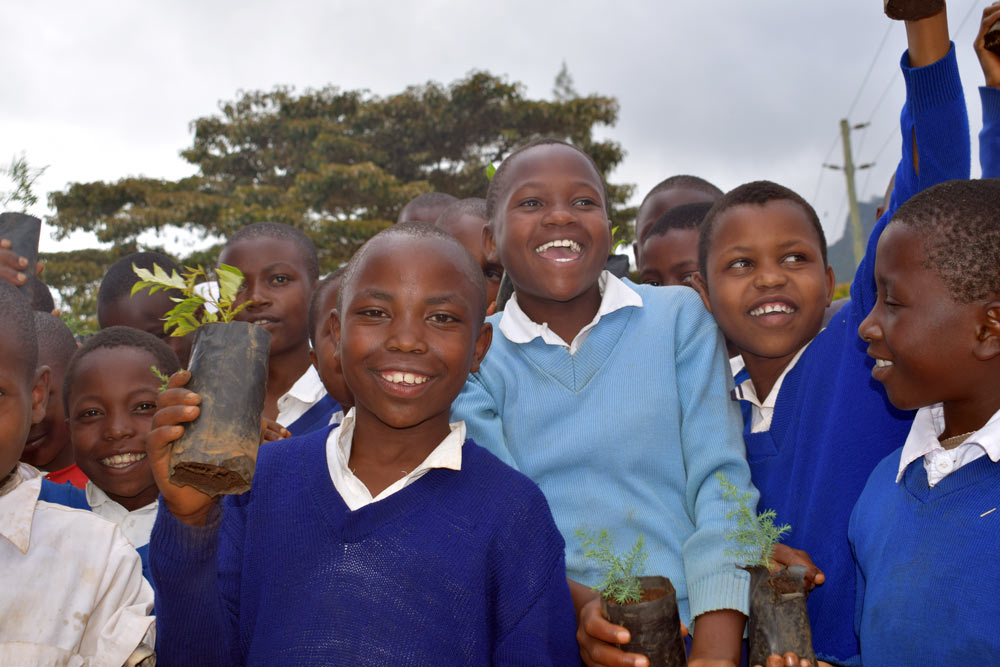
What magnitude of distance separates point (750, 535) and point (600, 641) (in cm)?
48

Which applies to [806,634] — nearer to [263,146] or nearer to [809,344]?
[809,344]

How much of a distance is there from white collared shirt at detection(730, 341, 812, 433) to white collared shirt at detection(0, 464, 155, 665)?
1.92 m

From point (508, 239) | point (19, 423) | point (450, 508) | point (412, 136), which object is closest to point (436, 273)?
point (450, 508)

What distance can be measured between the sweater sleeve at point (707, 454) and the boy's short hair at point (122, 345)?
1.98 meters

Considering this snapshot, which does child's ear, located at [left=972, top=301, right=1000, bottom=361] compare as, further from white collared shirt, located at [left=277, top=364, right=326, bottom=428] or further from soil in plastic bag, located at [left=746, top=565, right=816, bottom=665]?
white collared shirt, located at [left=277, top=364, right=326, bottom=428]

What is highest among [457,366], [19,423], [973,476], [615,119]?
[615,119]

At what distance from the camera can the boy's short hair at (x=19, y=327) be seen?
219 cm

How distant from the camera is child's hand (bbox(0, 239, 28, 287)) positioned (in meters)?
3.10

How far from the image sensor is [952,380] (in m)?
2.04

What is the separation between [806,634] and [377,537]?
3.48 feet

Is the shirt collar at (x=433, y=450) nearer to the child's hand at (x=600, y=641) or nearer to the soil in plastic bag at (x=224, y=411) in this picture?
the soil in plastic bag at (x=224, y=411)

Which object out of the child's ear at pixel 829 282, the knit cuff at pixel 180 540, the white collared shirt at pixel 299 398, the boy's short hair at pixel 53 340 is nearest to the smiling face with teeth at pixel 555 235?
the child's ear at pixel 829 282

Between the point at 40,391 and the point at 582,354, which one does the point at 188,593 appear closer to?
the point at 40,391

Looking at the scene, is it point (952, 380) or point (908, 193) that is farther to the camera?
point (908, 193)
